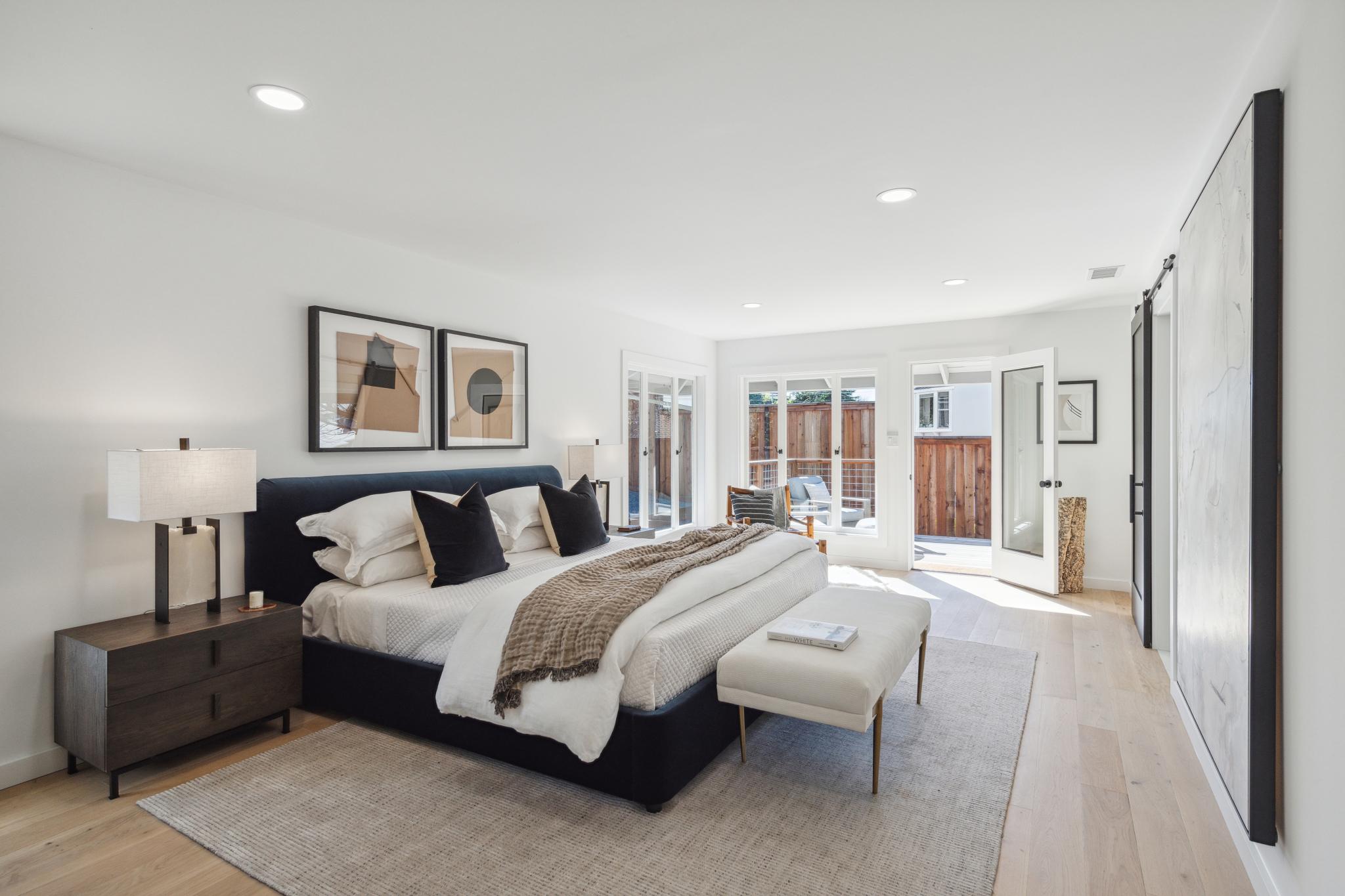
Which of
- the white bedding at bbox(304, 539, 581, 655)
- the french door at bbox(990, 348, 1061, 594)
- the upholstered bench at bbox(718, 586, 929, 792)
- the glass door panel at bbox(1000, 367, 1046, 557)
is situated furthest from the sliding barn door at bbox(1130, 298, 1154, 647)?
the white bedding at bbox(304, 539, 581, 655)

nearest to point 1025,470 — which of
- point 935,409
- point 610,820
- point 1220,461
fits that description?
point 935,409

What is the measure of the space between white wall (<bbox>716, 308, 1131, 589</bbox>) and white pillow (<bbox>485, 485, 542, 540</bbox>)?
3.75 metres

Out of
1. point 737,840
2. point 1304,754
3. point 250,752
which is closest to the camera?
point 1304,754

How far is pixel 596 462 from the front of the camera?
4.99 m

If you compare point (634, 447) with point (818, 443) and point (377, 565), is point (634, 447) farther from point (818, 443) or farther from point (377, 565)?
point (377, 565)

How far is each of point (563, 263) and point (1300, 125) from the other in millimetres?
3485

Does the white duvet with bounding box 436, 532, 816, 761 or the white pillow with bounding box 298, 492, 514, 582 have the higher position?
the white pillow with bounding box 298, 492, 514, 582

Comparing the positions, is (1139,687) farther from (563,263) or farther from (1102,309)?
(563,263)

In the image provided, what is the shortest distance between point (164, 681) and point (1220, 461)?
3742 mm

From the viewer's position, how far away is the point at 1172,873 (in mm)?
2021

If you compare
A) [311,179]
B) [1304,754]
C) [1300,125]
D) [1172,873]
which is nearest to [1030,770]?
[1172,873]

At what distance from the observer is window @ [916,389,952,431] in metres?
8.82

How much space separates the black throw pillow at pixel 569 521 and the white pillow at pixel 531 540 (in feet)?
0.12

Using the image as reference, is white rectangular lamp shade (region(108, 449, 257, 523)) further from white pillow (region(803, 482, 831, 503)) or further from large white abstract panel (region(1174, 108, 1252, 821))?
white pillow (region(803, 482, 831, 503))
